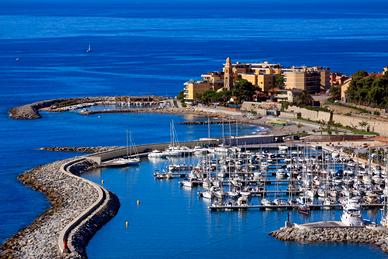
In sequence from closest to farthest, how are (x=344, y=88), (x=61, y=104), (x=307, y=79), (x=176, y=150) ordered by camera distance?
(x=176, y=150) → (x=344, y=88) → (x=307, y=79) → (x=61, y=104)

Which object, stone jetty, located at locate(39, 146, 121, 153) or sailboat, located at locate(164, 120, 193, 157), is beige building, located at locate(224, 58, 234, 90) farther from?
sailboat, located at locate(164, 120, 193, 157)

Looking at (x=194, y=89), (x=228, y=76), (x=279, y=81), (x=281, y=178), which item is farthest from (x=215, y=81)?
(x=281, y=178)

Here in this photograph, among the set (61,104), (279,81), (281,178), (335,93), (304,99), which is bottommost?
(281,178)

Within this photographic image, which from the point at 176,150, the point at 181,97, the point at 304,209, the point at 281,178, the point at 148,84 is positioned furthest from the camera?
the point at 148,84

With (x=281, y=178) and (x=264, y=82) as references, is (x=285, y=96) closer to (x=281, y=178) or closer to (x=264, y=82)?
(x=264, y=82)

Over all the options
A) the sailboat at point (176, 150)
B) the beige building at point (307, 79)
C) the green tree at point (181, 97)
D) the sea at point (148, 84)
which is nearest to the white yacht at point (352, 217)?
the sea at point (148, 84)

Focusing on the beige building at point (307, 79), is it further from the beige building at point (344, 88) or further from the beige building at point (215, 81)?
the beige building at point (215, 81)

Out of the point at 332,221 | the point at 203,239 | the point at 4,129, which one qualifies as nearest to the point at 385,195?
the point at 332,221
